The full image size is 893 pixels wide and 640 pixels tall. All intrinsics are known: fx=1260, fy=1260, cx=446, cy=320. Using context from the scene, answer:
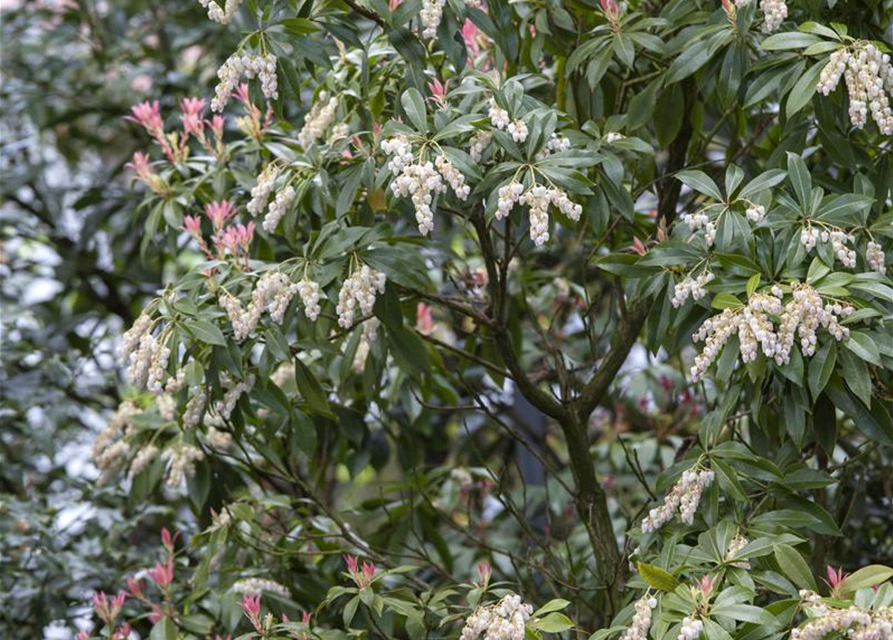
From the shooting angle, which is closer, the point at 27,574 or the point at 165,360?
the point at 165,360

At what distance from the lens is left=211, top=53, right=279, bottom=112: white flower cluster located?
5.96 ft

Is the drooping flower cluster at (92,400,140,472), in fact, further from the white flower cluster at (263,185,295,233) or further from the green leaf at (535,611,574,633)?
the green leaf at (535,611,574,633)

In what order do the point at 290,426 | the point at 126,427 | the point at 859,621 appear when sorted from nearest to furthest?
1. the point at 859,621
2. the point at 290,426
3. the point at 126,427

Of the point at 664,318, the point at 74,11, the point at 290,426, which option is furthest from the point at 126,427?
the point at 74,11

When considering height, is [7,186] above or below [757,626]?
above

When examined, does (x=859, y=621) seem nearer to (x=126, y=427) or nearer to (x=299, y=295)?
(x=299, y=295)

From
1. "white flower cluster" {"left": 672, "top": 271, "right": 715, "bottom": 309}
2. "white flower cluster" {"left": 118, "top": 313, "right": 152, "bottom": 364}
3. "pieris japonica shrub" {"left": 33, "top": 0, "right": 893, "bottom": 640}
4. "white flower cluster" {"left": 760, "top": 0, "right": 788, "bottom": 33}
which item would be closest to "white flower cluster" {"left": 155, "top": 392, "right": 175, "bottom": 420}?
"pieris japonica shrub" {"left": 33, "top": 0, "right": 893, "bottom": 640}

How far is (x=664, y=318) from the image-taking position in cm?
183

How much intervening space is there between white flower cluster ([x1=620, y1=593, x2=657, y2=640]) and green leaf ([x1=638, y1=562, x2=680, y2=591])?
0.02m

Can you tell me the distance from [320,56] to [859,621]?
108 cm

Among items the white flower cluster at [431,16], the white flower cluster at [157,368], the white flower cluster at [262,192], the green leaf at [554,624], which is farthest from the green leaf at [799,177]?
the white flower cluster at [157,368]

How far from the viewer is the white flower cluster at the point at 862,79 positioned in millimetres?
1688

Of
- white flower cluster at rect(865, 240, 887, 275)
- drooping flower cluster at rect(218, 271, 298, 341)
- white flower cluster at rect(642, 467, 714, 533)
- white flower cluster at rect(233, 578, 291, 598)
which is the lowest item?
white flower cluster at rect(233, 578, 291, 598)

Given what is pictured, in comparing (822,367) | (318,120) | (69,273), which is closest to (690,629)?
(822,367)
